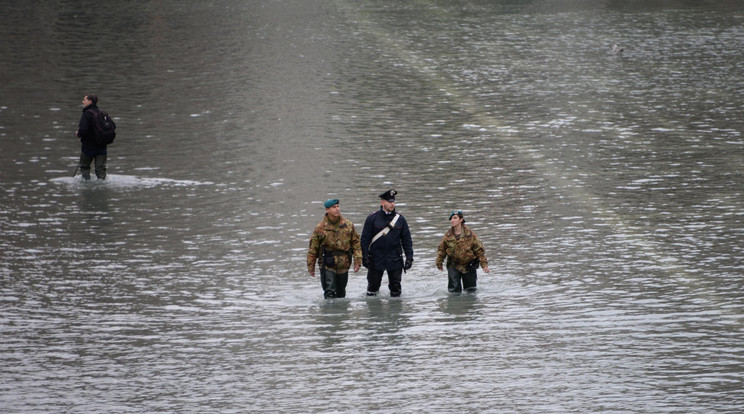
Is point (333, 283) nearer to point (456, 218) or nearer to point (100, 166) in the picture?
point (456, 218)

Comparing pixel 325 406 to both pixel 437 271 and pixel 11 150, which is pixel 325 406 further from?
pixel 11 150

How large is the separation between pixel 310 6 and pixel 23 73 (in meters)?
25.0

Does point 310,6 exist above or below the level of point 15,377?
above

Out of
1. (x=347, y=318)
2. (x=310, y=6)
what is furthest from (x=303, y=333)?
(x=310, y=6)

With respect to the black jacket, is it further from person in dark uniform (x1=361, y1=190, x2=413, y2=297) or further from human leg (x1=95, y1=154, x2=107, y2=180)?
person in dark uniform (x1=361, y1=190, x2=413, y2=297)

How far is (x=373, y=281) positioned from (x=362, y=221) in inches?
167

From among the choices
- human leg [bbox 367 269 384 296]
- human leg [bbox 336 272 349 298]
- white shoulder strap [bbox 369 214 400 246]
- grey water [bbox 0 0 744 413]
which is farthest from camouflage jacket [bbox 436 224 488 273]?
human leg [bbox 336 272 349 298]

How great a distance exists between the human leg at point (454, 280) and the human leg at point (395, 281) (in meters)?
0.71

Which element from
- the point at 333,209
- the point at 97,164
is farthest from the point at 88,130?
the point at 333,209

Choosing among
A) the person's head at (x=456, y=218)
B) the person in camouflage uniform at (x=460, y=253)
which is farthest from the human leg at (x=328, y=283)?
the person's head at (x=456, y=218)

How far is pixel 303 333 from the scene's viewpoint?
1501 centimetres

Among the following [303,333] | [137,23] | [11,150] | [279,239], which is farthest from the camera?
[137,23]

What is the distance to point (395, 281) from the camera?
16.7m

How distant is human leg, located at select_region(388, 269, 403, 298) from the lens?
654 inches
